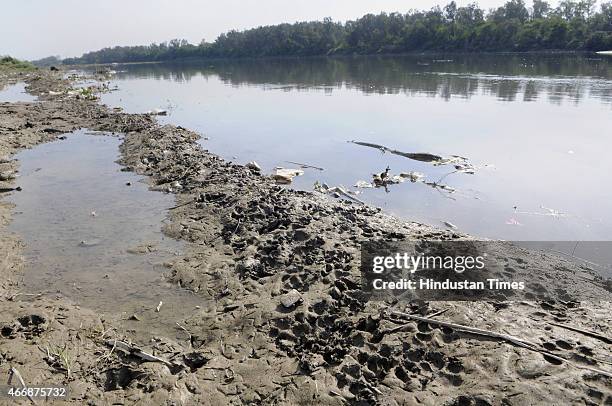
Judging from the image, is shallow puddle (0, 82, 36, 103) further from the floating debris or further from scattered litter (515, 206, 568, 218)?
scattered litter (515, 206, 568, 218)

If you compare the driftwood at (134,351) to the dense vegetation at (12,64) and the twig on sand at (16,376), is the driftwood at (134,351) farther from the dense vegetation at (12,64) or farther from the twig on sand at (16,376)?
the dense vegetation at (12,64)

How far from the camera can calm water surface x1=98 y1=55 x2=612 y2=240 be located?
10422mm

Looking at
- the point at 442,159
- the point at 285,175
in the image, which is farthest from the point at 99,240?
the point at 442,159

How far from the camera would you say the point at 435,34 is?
4018 inches

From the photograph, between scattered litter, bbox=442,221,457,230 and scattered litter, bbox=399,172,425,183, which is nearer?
scattered litter, bbox=442,221,457,230

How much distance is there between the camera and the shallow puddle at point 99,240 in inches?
252

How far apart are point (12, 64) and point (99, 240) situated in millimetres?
77682

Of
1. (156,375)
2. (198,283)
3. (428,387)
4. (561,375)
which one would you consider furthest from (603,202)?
(156,375)

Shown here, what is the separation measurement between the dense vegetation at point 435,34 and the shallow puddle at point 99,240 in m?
85.8

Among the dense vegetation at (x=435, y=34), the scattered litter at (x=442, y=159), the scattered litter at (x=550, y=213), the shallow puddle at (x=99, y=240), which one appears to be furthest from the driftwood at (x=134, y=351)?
the dense vegetation at (x=435, y=34)

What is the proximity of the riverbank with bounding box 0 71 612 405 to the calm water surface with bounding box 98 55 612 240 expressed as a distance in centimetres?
312

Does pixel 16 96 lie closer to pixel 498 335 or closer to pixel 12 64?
pixel 498 335

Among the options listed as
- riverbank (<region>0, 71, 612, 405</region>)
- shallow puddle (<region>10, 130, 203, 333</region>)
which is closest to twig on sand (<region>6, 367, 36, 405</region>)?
riverbank (<region>0, 71, 612, 405</region>)

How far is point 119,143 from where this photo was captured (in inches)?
695
